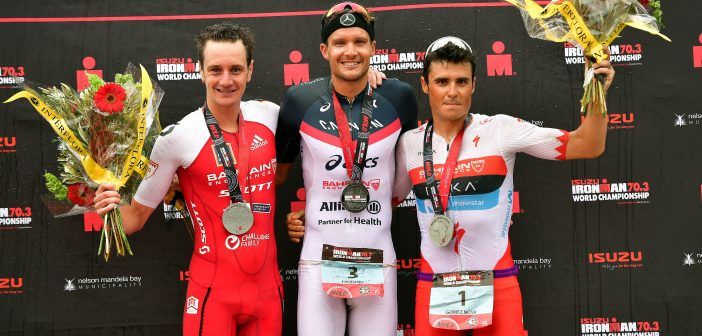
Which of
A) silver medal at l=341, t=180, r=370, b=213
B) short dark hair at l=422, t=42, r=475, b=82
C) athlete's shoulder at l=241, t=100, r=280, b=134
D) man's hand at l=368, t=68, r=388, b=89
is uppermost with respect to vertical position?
short dark hair at l=422, t=42, r=475, b=82

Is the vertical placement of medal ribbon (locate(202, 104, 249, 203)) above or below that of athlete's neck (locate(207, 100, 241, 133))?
below

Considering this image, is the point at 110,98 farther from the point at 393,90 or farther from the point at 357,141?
the point at 393,90

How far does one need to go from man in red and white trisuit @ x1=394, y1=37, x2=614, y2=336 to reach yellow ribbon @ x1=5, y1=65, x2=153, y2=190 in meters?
1.36

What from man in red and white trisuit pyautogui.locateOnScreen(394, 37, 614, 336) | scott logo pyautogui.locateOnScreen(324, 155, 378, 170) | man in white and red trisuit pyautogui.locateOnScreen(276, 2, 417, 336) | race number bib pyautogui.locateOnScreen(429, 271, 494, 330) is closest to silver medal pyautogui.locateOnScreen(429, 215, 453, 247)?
man in red and white trisuit pyautogui.locateOnScreen(394, 37, 614, 336)

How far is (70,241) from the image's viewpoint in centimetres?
432

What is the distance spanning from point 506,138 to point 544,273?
1388mm

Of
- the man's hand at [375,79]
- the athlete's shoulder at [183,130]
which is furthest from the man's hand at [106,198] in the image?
the man's hand at [375,79]

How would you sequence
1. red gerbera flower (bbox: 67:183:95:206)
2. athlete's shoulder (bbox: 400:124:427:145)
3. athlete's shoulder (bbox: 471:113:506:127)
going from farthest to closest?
athlete's shoulder (bbox: 400:124:427:145) < athlete's shoulder (bbox: 471:113:506:127) < red gerbera flower (bbox: 67:183:95:206)

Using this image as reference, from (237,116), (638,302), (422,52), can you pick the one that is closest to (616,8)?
(422,52)

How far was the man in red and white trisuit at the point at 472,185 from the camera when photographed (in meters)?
3.28

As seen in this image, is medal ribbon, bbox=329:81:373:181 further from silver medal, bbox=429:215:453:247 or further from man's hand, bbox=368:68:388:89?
silver medal, bbox=429:215:453:247

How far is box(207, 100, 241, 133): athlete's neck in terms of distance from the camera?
342 centimetres

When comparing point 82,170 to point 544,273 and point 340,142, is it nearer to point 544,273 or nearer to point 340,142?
point 340,142

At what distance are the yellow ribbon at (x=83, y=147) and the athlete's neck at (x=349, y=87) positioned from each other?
94 centimetres
